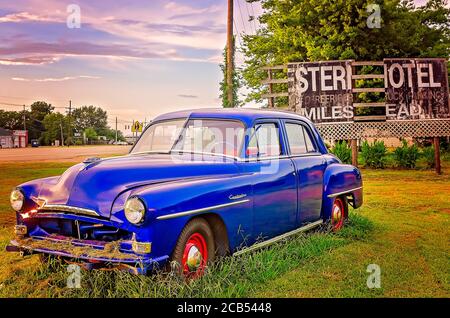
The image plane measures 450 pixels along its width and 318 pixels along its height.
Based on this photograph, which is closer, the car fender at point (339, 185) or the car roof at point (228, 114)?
the car roof at point (228, 114)

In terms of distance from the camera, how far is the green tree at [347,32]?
71.2 ft

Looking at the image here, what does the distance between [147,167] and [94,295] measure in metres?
1.30

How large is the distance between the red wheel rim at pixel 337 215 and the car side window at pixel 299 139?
1014 mm

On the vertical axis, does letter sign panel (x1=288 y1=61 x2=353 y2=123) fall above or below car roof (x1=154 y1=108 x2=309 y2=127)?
above

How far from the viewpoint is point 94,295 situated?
4152 mm

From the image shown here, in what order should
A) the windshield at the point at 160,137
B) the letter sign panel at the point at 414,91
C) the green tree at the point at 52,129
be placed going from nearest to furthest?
the windshield at the point at 160,137 < the letter sign panel at the point at 414,91 < the green tree at the point at 52,129

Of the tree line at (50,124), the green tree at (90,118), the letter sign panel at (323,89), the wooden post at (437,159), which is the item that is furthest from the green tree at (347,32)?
the green tree at (90,118)

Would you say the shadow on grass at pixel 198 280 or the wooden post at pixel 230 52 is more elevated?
the wooden post at pixel 230 52

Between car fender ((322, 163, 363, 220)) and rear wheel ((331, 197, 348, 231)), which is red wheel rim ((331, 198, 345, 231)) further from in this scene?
car fender ((322, 163, 363, 220))

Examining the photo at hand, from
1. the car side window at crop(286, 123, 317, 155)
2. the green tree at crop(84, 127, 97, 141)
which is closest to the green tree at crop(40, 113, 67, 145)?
the green tree at crop(84, 127, 97, 141)

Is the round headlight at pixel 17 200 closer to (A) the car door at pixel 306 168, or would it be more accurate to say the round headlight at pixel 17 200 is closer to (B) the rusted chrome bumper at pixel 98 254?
(B) the rusted chrome bumper at pixel 98 254

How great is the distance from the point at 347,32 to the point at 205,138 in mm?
18127

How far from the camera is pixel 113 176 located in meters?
4.36

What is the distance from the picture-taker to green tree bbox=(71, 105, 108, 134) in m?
107
